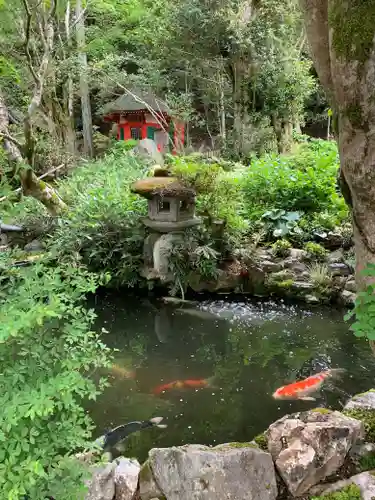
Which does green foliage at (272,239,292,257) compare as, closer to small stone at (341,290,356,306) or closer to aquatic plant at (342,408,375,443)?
small stone at (341,290,356,306)

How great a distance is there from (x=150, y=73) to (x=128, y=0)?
7.51 feet

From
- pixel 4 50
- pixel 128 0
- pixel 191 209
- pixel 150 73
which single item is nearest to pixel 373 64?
pixel 191 209

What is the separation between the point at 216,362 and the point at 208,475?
276cm

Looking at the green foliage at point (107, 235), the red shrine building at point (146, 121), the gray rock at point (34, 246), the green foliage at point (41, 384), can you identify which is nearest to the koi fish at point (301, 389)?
the green foliage at point (41, 384)

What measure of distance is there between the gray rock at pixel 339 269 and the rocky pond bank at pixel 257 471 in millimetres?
4407

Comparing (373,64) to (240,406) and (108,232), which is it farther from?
(108,232)

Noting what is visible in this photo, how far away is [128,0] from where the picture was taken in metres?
13.0

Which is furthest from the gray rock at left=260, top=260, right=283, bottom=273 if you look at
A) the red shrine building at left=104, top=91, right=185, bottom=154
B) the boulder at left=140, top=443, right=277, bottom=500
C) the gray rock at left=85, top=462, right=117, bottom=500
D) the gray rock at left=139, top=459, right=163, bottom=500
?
the red shrine building at left=104, top=91, right=185, bottom=154

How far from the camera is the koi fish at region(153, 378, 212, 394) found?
4598mm

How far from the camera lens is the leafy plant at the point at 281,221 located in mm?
7641

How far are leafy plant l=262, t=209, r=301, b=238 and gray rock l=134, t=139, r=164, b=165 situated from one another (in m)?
5.69

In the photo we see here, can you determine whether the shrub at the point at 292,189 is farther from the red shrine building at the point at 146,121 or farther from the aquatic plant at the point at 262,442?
the aquatic plant at the point at 262,442

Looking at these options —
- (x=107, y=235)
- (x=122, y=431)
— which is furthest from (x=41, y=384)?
(x=107, y=235)

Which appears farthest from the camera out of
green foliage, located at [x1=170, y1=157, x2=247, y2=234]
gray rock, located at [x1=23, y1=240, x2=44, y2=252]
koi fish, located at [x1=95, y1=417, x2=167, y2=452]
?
gray rock, located at [x1=23, y1=240, x2=44, y2=252]
